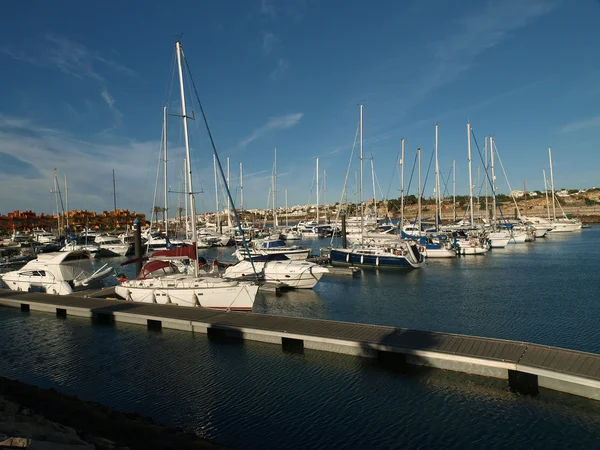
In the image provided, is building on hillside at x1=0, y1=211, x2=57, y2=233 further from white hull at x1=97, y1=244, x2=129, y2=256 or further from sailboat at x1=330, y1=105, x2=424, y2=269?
sailboat at x1=330, y1=105, x2=424, y2=269

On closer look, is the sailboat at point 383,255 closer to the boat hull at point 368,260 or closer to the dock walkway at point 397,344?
the boat hull at point 368,260

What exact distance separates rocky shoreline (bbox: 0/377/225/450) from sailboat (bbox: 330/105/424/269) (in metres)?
29.2

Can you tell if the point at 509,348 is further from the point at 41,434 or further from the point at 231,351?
the point at 41,434

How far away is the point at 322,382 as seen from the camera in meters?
11.6

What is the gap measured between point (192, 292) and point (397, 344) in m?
10.4

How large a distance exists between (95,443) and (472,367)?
917 cm

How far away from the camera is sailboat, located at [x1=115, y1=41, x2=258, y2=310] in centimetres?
1864

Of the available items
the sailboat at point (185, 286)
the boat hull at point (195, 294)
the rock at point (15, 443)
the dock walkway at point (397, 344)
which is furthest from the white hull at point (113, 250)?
the rock at point (15, 443)

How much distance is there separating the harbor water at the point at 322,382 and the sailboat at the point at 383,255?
12.9 meters

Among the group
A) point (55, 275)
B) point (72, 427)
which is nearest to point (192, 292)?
point (72, 427)

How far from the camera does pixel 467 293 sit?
2436cm

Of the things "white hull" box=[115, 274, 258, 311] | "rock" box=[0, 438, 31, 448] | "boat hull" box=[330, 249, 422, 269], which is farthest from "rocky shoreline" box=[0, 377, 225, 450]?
"boat hull" box=[330, 249, 422, 269]

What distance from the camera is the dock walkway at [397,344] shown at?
404 inches

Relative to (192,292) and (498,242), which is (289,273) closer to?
(192,292)
